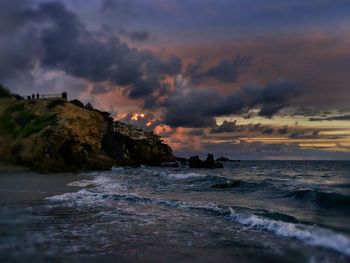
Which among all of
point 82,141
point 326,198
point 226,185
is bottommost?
point 326,198

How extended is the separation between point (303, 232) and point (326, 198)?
1015 cm

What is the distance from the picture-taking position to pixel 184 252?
948 cm

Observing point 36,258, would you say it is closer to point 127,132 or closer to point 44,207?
point 44,207

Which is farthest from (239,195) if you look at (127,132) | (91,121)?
(127,132)

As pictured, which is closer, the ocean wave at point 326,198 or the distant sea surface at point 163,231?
the distant sea surface at point 163,231

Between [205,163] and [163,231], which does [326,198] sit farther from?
[205,163]

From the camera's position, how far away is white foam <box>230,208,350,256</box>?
1085cm

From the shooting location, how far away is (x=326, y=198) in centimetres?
2161

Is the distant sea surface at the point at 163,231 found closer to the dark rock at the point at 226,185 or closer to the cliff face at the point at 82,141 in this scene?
the dark rock at the point at 226,185

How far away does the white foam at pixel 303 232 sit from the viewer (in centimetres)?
1085

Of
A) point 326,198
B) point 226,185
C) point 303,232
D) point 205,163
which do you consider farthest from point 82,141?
point 303,232

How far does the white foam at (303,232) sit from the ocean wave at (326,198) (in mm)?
6771

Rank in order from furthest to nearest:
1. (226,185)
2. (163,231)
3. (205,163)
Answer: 1. (205,163)
2. (226,185)
3. (163,231)

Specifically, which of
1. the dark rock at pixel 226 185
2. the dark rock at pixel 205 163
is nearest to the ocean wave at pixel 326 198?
the dark rock at pixel 226 185
